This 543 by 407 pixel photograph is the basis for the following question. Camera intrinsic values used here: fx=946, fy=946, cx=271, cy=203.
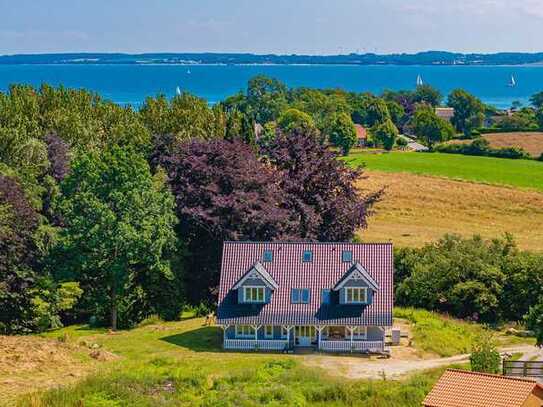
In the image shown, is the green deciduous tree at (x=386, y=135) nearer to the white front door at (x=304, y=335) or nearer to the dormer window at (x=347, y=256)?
the dormer window at (x=347, y=256)

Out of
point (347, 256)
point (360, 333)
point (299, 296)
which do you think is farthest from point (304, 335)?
point (347, 256)

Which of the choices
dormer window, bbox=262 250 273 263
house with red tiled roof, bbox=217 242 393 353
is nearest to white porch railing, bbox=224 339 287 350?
house with red tiled roof, bbox=217 242 393 353

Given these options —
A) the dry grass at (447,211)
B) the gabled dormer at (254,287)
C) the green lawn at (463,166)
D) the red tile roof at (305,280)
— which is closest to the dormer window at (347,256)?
the red tile roof at (305,280)

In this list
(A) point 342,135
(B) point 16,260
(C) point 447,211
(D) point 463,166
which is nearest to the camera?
(B) point 16,260

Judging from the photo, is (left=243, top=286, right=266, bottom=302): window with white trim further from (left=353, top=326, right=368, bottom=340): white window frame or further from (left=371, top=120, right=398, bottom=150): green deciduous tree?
(left=371, top=120, right=398, bottom=150): green deciduous tree

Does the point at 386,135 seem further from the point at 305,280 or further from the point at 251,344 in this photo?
the point at 251,344

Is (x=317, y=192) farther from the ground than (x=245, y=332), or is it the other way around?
(x=317, y=192)
